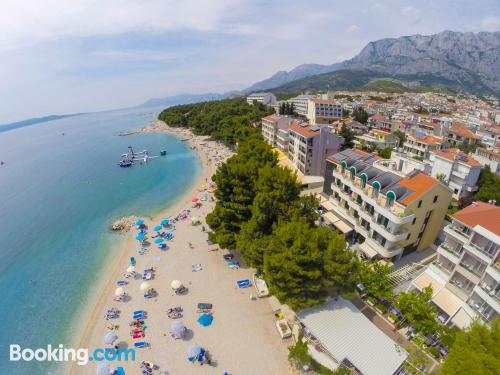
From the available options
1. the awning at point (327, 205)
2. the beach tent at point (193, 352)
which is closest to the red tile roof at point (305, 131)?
the awning at point (327, 205)

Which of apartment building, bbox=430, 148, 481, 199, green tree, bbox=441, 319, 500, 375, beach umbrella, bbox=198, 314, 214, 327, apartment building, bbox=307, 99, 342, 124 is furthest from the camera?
apartment building, bbox=307, 99, 342, 124

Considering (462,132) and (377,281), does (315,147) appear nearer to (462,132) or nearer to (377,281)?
(377,281)

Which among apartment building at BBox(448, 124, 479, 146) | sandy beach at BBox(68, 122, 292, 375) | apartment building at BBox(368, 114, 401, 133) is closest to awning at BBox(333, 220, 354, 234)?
sandy beach at BBox(68, 122, 292, 375)

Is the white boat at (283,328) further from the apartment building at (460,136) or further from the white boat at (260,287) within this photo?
the apartment building at (460,136)

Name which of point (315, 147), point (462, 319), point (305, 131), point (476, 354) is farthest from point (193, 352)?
point (305, 131)

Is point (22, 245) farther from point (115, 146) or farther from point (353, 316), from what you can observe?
point (115, 146)

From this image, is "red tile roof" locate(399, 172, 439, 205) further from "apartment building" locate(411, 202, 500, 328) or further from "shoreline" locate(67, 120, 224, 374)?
"shoreline" locate(67, 120, 224, 374)

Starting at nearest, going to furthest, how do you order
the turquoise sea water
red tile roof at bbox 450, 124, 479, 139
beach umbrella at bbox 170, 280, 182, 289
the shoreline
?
the shoreline
the turquoise sea water
beach umbrella at bbox 170, 280, 182, 289
red tile roof at bbox 450, 124, 479, 139
